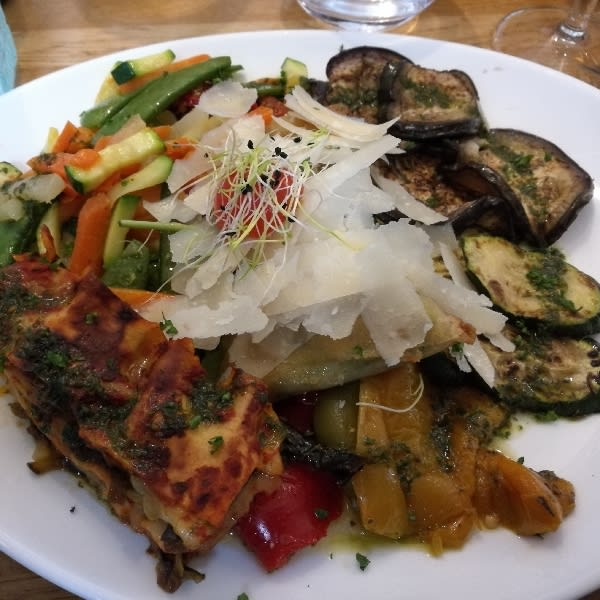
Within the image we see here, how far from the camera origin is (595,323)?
2525 millimetres

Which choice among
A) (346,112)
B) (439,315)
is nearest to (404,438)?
(439,315)

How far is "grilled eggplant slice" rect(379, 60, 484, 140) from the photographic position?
3011 millimetres

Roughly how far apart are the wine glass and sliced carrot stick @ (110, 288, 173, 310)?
3306 mm

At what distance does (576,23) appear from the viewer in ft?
14.9

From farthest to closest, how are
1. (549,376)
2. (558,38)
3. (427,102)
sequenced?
(558,38), (427,102), (549,376)

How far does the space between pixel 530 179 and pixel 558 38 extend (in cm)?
219

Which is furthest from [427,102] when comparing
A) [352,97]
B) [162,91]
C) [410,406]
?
[410,406]

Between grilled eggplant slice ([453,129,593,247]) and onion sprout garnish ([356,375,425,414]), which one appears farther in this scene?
grilled eggplant slice ([453,129,593,247])

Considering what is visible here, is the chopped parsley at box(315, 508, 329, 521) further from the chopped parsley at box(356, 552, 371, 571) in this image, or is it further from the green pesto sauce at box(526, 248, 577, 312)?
the green pesto sauce at box(526, 248, 577, 312)

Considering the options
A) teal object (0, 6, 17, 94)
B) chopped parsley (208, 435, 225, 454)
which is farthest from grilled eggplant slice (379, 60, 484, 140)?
teal object (0, 6, 17, 94)

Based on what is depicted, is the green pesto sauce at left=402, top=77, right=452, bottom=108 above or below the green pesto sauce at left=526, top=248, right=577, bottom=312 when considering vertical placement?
above

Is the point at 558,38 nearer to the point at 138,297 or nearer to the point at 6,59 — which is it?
the point at 138,297

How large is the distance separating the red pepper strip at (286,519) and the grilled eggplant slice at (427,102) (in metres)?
1.78

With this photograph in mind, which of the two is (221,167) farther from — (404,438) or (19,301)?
(404,438)
